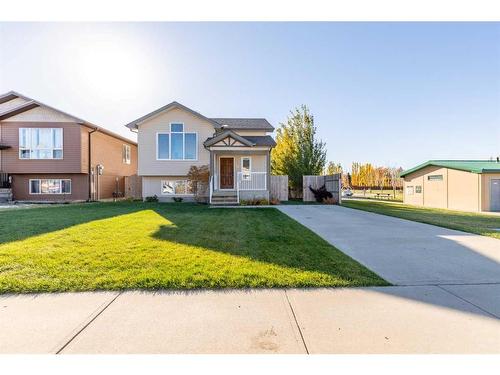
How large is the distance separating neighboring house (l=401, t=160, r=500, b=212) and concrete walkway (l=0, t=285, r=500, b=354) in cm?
1958

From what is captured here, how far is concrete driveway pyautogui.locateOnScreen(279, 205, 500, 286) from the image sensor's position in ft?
13.7

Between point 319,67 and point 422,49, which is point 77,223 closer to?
point 319,67

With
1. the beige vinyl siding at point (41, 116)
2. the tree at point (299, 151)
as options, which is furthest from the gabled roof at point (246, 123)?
the beige vinyl siding at point (41, 116)

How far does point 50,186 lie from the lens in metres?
18.7

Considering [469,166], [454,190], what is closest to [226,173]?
[454,190]

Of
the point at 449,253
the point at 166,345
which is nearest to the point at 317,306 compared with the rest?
the point at 166,345

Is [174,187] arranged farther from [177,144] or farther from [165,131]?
[165,131]

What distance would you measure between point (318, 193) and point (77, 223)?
585 inches

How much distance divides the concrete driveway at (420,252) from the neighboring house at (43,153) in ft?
57.5

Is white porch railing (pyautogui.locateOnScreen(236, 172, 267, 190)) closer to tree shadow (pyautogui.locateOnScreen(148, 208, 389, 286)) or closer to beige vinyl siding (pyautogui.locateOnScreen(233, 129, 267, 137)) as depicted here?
beige vinyl siding (pyautogui.locateOnScreen(233, 129, 267, 137))

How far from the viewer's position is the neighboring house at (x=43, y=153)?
58.1 feet

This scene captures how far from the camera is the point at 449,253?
5422 mm

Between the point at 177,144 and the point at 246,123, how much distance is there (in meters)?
5.95

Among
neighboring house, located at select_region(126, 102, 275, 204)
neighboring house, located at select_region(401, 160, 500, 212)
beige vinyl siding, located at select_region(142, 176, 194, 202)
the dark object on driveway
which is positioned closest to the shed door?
neighboring house, located at select_region(401, 160, 500, 212)
